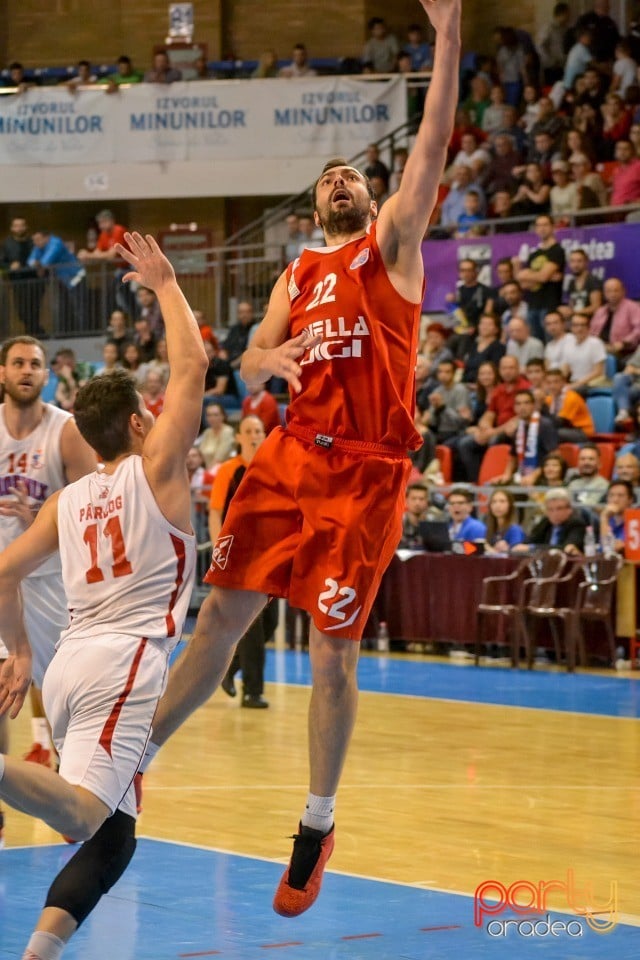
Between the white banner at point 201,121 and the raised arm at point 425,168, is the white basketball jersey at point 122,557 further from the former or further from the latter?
the white banner at point 201,121

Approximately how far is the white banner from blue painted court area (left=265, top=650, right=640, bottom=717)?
9.72 metres

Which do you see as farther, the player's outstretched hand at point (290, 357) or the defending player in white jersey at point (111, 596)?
the player's outstretched hand at point (290, 357)

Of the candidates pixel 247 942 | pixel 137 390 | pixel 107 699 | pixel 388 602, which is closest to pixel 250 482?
pixel 137 390

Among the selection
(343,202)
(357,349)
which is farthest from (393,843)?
(343,202)

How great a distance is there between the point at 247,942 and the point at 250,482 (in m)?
1.58

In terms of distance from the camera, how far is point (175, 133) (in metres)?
23.3

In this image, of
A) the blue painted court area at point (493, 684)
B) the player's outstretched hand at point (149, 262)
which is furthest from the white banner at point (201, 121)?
the player's outstretched hand at point (149, 262)

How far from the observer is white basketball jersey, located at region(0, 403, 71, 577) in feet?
23.9

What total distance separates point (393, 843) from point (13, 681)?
2.75m

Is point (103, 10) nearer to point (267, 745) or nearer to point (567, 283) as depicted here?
point (567, 283)

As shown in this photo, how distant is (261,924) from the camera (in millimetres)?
5910

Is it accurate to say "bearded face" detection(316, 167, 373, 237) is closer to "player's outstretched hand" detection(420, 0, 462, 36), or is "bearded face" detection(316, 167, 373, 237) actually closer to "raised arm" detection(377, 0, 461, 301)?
"raised arm" detection(377, 0, 461, 301)

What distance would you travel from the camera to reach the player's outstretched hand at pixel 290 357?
5.28 m

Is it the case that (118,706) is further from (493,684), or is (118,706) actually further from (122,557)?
(493,684)
